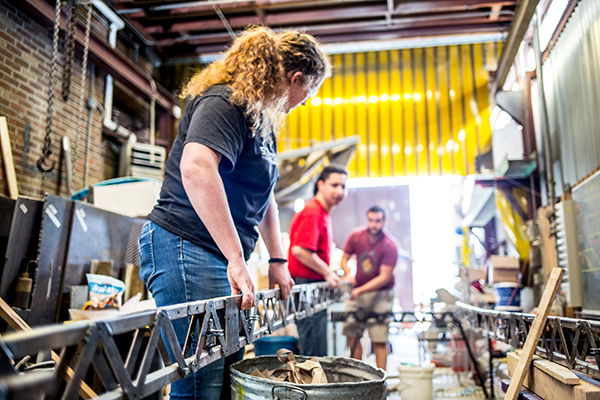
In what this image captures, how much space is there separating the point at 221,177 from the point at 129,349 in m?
0.66

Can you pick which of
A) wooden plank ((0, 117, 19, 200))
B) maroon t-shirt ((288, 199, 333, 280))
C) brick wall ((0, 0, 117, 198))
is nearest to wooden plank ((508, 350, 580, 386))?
maroon t-shirt ((288, 199, 333, 280))

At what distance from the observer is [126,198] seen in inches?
171

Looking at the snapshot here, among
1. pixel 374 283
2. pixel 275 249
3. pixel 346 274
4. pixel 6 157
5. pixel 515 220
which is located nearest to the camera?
pixel 275 249

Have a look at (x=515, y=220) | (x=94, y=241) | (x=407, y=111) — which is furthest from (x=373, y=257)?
(x=407, y=111)

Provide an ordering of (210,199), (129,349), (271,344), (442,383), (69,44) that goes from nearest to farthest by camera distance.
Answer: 1. (129,349)
2. (210,199)
3. (271,344)
4. (442,383)
5. (69,44)

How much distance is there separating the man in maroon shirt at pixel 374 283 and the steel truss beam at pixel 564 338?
76.2 inches

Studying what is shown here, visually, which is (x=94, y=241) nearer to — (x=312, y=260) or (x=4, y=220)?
(x=4, y=220)

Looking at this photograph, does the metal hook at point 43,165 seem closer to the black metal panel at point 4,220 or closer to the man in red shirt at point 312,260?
the black metal panel at point 4,220

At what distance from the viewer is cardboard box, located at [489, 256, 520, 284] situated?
16.7ft

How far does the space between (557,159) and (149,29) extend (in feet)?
20.9

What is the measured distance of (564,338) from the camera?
5.73 feet

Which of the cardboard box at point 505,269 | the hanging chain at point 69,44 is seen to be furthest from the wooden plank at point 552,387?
the hanging chain at point 69,44

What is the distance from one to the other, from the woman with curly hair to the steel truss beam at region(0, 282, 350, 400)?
0.09 metres

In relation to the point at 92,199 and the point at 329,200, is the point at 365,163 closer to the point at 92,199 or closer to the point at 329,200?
the point at 329,200
